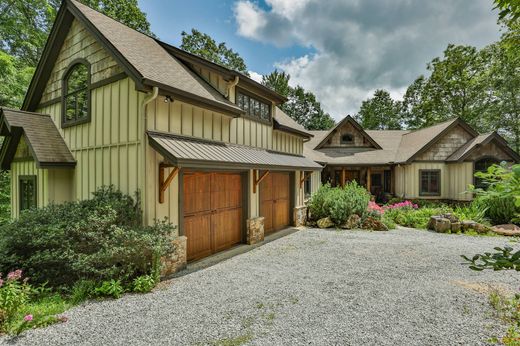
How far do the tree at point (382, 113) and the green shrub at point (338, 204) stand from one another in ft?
108

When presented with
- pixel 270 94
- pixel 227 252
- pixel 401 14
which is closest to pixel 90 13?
pixel 270 94

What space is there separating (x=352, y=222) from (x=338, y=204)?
39.0 inches

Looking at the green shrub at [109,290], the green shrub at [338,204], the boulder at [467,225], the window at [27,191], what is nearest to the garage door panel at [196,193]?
the green shrub at [109,290]

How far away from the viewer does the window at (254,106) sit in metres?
9.05

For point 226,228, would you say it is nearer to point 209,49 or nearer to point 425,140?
point 425,140

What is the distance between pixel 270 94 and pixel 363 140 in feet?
40.4

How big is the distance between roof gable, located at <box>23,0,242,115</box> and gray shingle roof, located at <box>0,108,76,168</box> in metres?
Answer: 1.38

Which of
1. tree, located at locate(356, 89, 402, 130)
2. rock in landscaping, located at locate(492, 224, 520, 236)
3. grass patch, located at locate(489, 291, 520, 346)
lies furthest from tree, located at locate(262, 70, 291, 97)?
grass patch, located at locate(489, 291, 520, 346)

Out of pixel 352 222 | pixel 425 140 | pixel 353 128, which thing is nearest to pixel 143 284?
pixel 352 222

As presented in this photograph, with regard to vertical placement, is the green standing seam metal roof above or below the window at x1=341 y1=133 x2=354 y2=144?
below

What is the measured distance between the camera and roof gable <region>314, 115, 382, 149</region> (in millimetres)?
19375

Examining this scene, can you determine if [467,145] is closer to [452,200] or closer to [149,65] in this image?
[452,200]

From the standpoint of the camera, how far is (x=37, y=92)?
8.70 m

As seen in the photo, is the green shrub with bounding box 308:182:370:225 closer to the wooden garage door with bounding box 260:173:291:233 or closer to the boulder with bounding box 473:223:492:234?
the wooden garage door with bounding box 260:173:291:233
